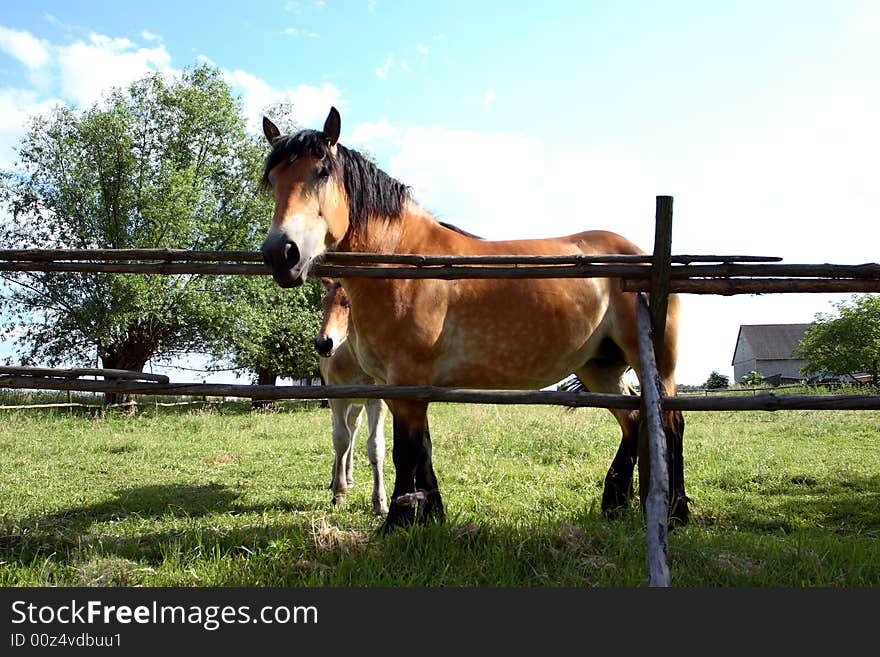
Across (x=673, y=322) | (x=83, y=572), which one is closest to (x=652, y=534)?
(x=673, y=322)

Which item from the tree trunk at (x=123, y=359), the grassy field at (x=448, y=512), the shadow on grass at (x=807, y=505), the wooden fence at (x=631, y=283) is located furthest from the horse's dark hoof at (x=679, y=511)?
the tree trunk at (x=123, y=359)

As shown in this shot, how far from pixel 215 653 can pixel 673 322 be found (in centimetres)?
410

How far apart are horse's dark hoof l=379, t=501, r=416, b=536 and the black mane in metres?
2.00

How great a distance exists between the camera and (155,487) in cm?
677

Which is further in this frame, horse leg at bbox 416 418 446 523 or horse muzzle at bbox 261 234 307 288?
horse leg at bbox 416 418 446 523

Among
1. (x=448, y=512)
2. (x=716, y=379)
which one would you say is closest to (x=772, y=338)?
(x=716, y=379)

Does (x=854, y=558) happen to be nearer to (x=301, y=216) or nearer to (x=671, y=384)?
(x=671, y=384)

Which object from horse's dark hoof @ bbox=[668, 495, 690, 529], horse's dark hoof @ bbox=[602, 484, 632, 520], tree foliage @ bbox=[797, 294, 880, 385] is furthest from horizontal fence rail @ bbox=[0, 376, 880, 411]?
tree foliage @ bbox=[797, 294, 880, 385]

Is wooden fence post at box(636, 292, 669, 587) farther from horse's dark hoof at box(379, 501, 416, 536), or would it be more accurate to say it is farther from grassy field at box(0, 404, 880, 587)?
horse's dark hoof at box(379, 501, 416, 536)

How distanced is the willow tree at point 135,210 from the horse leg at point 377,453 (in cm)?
1456

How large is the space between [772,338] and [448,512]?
6703 centimetres

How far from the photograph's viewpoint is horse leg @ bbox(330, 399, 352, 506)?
6094 millimetres

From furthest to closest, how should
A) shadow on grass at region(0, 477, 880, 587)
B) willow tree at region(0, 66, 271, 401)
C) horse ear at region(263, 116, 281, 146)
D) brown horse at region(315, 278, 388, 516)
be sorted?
willow tree at region(0, 66, 271, 401)
brown horse at region(315, 278, 388, 516)
horse ear at region(263, 116, 281, 146)
shadow on grass at region(0, 477, 880, 587)

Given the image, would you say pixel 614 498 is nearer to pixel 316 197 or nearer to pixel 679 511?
pixel 679 511
